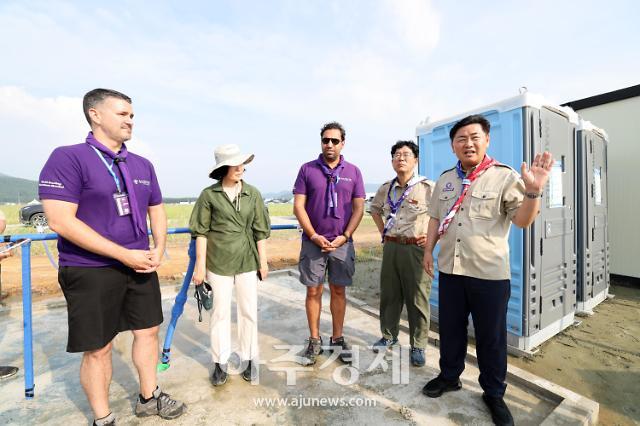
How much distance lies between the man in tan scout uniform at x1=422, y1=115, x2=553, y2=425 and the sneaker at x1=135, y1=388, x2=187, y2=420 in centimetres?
189

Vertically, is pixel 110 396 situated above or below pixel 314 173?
below

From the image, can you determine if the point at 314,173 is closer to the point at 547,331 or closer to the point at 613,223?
the point at 547,331

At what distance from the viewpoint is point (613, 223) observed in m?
6.01

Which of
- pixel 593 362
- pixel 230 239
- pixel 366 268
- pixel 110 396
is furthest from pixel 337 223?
pixel 366 268

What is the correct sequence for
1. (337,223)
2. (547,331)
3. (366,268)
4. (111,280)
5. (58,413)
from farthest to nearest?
(366,268)
(547,331)
(337,223)
(58,413)
(111,280)

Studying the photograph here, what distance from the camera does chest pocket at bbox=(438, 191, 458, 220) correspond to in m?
2.42

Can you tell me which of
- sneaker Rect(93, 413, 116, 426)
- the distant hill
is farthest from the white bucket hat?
the distant hill

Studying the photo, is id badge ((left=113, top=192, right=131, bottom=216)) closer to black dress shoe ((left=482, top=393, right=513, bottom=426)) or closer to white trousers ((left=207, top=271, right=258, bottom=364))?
white trousers ((left=207, top=271, right=258, bottom=364))

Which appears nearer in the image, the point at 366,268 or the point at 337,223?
the point at 337,223

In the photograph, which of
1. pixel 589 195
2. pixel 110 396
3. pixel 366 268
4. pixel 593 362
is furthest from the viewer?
pixel 366 268

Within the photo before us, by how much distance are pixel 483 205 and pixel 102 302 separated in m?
2.61

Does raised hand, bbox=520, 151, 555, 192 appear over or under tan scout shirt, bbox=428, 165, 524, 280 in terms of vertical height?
over

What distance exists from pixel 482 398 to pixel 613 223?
580 centimetres

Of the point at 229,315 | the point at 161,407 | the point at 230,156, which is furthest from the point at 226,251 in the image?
the point at 161,407
